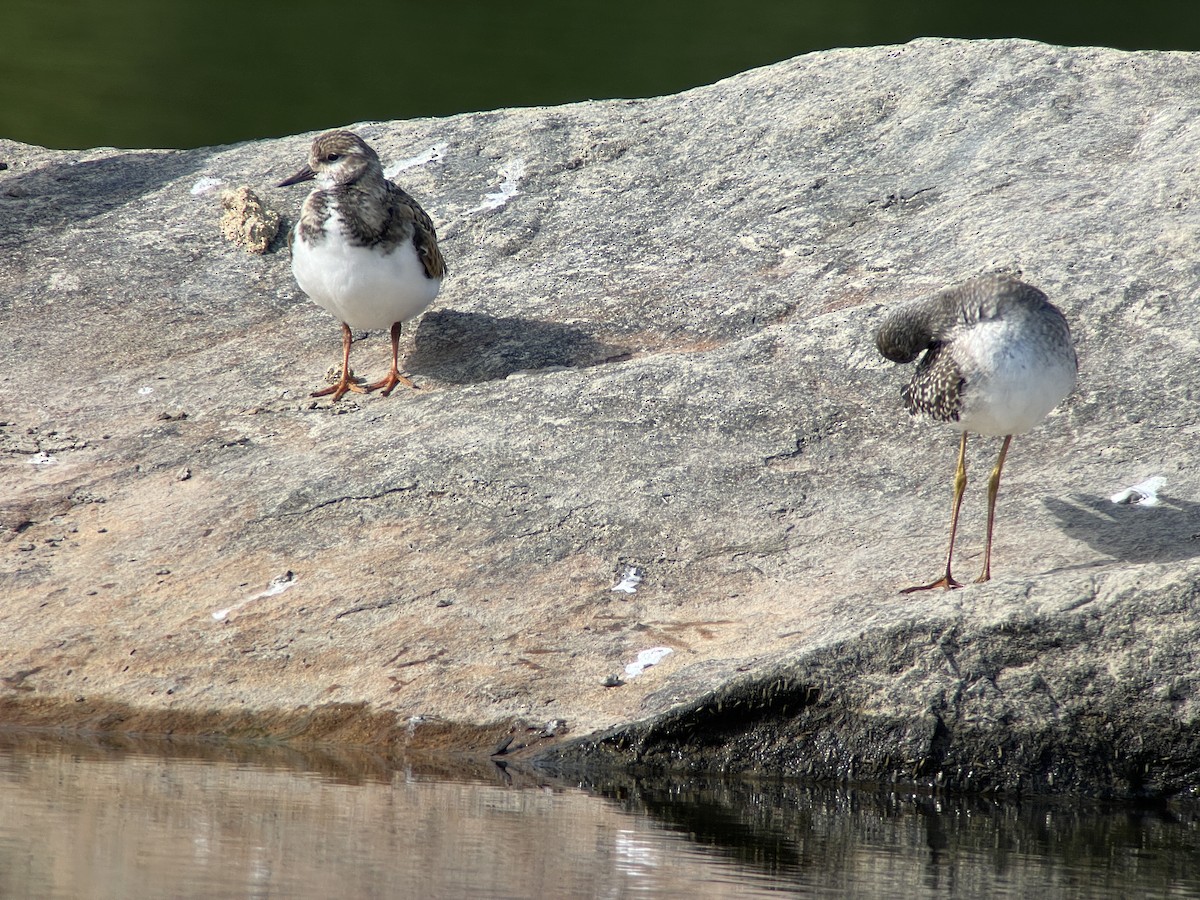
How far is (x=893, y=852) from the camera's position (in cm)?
480

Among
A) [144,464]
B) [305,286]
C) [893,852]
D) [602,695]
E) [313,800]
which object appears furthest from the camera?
[305,286]

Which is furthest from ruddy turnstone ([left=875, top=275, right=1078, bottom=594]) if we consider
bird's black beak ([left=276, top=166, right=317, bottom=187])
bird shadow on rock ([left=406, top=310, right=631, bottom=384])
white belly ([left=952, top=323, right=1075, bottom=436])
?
bird's black beak ([left=276, top=166, right=317, bottom=187])

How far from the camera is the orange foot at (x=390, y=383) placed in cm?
862

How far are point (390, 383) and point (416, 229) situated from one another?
0.95 m

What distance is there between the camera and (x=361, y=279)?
28.0 feet

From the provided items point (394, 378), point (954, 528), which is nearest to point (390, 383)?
point (394, 378)

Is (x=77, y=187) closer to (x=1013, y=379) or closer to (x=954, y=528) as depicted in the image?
(x=954, y=528)

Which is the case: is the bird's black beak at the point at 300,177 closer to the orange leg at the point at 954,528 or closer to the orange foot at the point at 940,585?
the orange leg at the point at 954,528

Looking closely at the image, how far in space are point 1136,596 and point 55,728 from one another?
4.32 m

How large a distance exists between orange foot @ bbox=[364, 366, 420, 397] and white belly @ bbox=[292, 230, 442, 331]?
333mm

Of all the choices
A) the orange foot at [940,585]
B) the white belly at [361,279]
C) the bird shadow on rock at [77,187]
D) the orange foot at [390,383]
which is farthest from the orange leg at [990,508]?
the bird shadow on rock at [77,187]

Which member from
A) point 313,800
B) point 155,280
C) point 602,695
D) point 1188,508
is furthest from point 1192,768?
point 155,280

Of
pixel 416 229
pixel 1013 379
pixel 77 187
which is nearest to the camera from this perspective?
pixel 1013 379

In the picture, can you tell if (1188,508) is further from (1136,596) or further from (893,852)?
(893,852)
